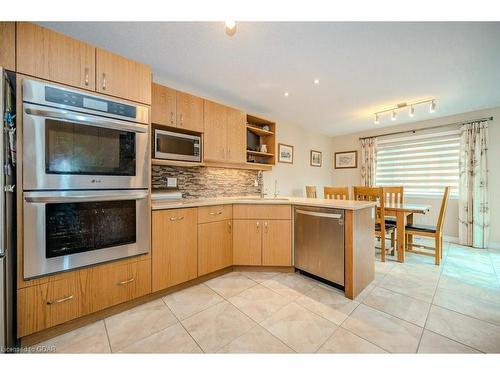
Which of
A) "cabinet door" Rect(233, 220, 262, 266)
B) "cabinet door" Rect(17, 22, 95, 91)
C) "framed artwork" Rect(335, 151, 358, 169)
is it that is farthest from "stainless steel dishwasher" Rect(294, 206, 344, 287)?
Answer: "framed artwork" Rect(335, 151, 358, 169)

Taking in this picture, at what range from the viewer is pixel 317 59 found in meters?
1.97

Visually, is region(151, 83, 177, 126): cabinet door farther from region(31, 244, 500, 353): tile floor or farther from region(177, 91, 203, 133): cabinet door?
region(31, 244, 500, 353): tile floor

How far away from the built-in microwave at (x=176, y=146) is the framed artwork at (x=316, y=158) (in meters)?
3.04

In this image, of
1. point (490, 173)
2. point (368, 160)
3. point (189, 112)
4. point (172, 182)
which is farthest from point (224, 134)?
point (490, 173)

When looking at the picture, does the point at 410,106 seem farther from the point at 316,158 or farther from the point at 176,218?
the point at 176,218

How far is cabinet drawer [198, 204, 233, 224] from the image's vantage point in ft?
6.97

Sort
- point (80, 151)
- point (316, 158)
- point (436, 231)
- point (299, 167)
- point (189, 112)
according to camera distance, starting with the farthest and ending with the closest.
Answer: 1. point (316, 158)
2. point (299, 167)
3. point (436, 231)
4. point (189, 112)
5. point (80, 151)

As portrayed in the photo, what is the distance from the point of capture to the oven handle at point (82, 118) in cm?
128

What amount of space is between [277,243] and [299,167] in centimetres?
237

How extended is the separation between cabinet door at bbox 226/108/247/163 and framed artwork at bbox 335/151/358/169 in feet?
10.6
